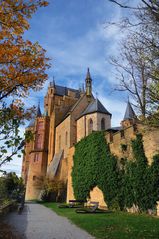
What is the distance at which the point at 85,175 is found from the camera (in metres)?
21.5

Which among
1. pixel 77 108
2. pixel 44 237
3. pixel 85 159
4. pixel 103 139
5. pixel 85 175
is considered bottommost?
pixel 44 237

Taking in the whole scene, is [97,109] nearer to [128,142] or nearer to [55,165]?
[55,165]

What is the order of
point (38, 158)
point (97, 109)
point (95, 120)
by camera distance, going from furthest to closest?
point (38, 158), point (97, 109), point (95, 120)

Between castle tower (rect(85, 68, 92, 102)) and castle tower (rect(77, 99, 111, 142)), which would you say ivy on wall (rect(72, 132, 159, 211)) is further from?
castle tower (rect(85, 68, 92, 102))

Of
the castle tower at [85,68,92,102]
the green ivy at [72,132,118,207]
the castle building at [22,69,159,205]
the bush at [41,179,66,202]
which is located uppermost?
the castle tower at [85,68,92,102]

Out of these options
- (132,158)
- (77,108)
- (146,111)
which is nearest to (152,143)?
(132,158)

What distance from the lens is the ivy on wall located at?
13.3 metres

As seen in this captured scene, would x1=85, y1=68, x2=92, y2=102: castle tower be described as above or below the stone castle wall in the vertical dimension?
above

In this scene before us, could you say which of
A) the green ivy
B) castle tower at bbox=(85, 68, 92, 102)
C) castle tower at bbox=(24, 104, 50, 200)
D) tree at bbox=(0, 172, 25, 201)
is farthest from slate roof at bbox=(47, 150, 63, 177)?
castle tower at bbox=(85, 68, 92, 102)

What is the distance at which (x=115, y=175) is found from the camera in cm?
1670

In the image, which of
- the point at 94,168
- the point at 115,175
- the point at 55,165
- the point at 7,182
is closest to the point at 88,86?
the point at 55,165

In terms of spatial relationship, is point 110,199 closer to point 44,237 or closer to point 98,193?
point 98,193

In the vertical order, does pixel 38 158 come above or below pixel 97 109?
below

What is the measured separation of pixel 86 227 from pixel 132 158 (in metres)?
7.78
